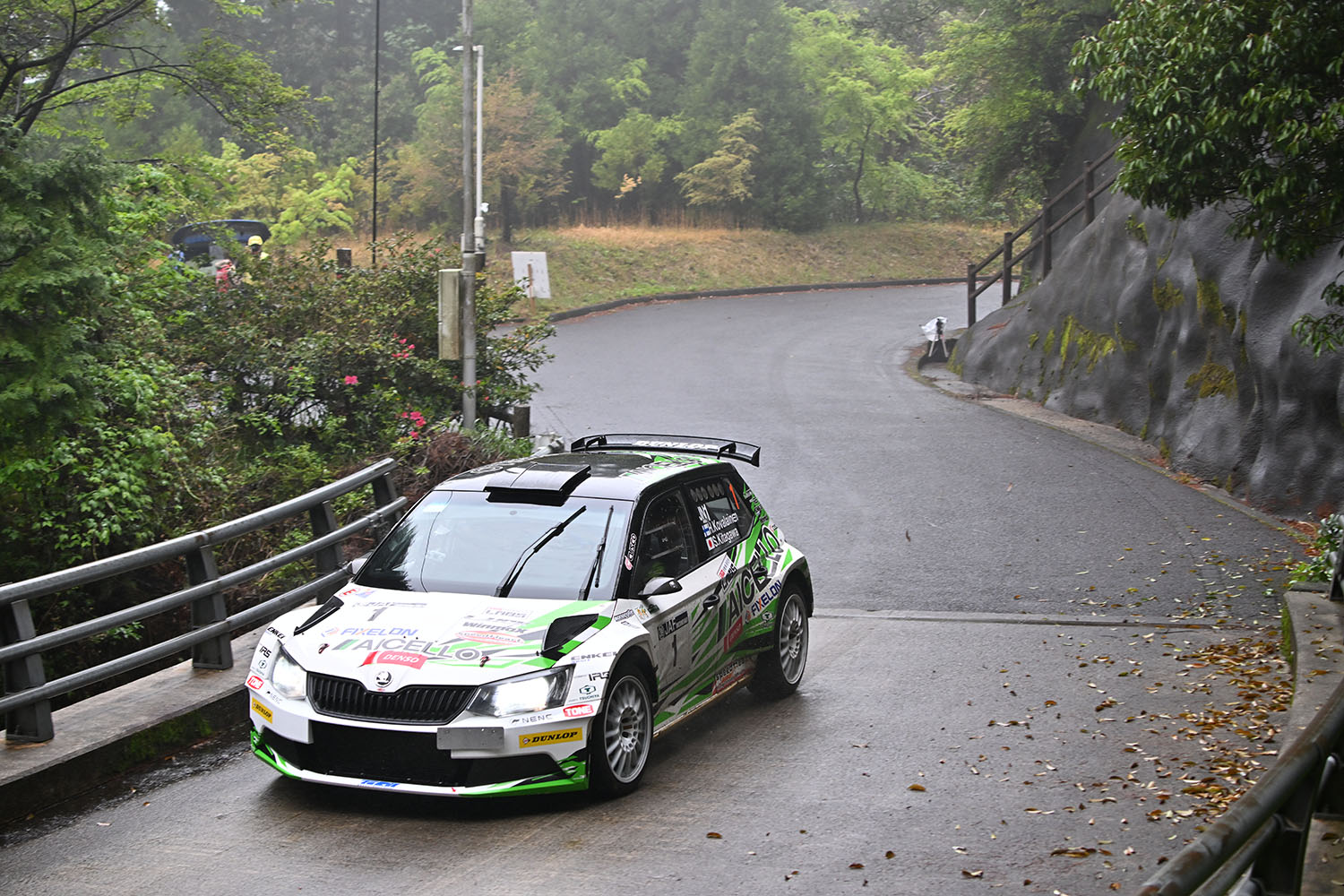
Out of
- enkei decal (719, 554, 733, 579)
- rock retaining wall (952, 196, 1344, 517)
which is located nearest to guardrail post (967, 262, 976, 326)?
rock retaining wall (952, 196, 1344, 517)

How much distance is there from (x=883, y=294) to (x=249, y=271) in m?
32.9

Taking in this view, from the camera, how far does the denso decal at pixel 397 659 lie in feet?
21.7

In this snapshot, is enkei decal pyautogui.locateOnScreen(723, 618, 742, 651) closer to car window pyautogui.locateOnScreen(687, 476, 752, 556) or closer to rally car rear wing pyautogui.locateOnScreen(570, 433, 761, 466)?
car window pyautogui.locateOnScreen(687, 476, 752, 556)

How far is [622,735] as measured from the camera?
6977 mm

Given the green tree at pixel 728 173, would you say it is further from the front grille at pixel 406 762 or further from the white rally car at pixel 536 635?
the front grille at pixel 406 762

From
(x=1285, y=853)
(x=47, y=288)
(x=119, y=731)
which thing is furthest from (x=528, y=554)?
(x=47, y=288)

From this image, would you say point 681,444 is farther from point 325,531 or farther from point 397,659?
point 397,659

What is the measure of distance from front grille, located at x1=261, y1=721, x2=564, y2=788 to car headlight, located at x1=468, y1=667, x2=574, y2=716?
231 millimetres

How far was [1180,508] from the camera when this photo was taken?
51.8 ft

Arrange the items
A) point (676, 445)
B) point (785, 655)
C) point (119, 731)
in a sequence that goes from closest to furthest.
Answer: point (119, 731) < point (785, 655) < point (676, 445)

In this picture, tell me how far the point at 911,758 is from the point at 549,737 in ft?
7.74

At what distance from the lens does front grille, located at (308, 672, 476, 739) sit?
6492 mm

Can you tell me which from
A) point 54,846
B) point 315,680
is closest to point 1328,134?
point 315,680

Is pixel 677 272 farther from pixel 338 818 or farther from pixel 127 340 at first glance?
pixel 338 818
